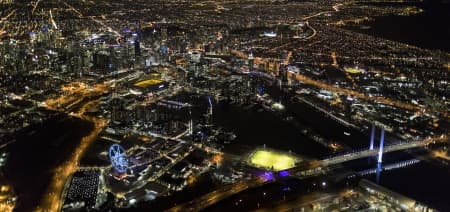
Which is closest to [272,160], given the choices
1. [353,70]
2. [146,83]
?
[146,83]

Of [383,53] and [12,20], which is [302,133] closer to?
[383,53]

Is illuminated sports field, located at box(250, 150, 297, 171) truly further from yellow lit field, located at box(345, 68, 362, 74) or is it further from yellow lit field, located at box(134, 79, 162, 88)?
yellow lit field, located at box(345, 68, 362, 74)

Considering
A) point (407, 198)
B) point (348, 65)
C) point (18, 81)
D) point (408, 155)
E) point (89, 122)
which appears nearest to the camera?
point (407, 198)

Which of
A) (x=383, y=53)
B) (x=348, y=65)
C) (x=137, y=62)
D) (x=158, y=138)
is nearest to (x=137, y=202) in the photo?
(x=158, y=138)

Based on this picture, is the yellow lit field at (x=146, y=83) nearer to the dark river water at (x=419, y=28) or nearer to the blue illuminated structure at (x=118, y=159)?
the blue illuminated structure at (x=118, y=159)

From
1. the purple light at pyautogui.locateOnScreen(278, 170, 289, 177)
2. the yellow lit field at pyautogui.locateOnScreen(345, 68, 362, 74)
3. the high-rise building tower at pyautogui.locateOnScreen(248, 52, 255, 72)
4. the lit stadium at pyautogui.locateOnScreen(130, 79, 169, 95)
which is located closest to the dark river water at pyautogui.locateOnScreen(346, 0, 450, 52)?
the yellow lit field at pyautogui.locateOnScreen(345, 68, 362, 74)

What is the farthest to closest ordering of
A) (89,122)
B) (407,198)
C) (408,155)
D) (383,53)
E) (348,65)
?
1. (383,53)
2. (348,65)
3. (89,122)
4. (408,155)
5. (407,198)

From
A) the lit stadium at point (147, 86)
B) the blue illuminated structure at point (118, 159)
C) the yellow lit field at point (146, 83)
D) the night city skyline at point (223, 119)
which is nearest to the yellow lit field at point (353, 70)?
the night city skyline at point (223, 119)
